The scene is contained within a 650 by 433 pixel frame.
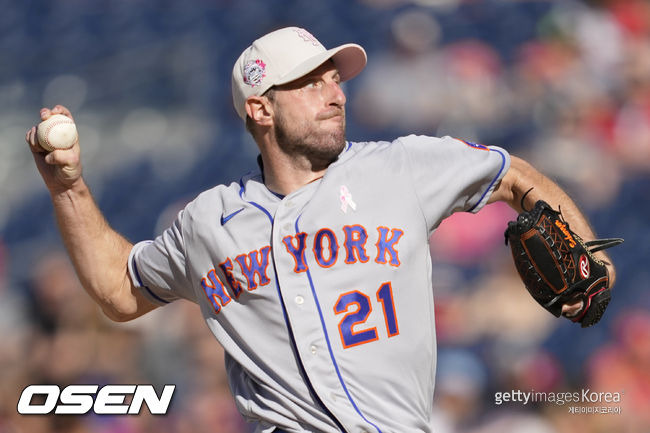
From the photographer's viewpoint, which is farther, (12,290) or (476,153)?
(12,290)

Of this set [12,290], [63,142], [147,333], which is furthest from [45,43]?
[63,142]

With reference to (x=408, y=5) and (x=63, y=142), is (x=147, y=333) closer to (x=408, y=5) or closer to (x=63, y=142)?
(x=63, y=142)

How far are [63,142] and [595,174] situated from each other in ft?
11.3

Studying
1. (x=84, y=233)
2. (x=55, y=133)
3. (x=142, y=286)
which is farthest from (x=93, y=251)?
(x=55, y=133)

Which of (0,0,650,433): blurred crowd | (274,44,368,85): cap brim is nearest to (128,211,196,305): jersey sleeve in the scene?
(274,44,368,85): cap brim

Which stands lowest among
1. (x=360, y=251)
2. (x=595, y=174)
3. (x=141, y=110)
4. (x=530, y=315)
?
(x=530, y=315)

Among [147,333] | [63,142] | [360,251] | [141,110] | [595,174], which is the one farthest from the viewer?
[141,110]

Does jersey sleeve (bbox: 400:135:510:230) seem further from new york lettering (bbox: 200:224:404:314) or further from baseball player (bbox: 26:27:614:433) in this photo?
new york lettering (bbox: 200:224:404:314)

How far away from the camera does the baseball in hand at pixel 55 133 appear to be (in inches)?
85.2

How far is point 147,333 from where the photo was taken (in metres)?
4.16

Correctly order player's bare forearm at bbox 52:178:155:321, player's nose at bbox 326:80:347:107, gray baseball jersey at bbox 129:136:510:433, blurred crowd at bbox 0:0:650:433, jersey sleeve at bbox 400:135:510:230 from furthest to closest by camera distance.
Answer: blurred crowd at bbox 0:0:650:433
player's bare forearm at bbox 52:178:155:321
player's nose at bbox 326:80:347:107
jersey sleeve at bbox 400:135:510:230
gray baseball jersey at bbox 129:136:510:433

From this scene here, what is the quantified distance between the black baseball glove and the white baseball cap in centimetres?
61

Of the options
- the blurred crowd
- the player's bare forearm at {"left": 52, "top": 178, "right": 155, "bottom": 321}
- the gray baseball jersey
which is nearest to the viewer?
the gray baseball jersey

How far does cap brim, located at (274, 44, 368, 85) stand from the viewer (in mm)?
2166
